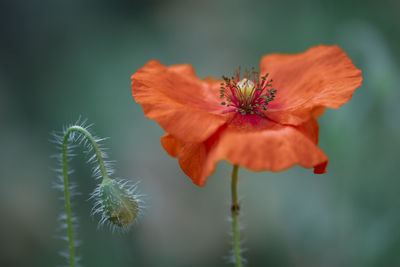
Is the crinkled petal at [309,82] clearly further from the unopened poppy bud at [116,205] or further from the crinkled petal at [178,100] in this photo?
the unopened poppy bud at [116,205]

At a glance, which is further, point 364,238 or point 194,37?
point 194,37

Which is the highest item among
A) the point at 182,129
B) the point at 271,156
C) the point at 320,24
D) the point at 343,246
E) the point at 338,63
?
the point at 320,24

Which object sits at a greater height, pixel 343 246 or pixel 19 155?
pixel 19 155

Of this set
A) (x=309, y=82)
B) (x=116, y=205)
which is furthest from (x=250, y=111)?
(x=116, y=205)

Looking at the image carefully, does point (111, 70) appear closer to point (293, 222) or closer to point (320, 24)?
point (320, 24)

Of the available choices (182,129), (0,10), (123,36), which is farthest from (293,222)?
(0,10)

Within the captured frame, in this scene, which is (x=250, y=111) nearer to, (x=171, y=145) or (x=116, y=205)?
(x=171, y=145)

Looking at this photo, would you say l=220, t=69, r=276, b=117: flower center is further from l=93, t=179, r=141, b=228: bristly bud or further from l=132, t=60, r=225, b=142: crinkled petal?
l=93, t=179, r=141, b=228: bristly bud

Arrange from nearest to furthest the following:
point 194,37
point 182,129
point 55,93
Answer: point 182,129 < point 55,93 < point 194,37


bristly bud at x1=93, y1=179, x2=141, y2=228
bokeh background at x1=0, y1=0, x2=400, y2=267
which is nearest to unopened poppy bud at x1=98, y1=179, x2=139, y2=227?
bristly bud at x1=93, y1=179, x2=141, y2=228
